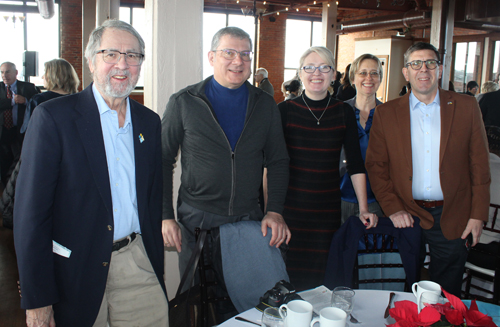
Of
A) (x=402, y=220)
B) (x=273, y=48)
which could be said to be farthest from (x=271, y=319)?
(x=273, y=48)

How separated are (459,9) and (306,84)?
693cm

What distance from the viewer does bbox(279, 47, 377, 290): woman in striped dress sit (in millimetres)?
2262

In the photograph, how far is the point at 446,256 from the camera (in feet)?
7.41

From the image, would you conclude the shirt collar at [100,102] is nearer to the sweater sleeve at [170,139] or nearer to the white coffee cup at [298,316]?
the sweater sleeve at [170,139]

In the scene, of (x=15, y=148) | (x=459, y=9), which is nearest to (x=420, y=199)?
(x=15, y=148)

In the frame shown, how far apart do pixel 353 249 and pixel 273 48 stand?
11.9 meters

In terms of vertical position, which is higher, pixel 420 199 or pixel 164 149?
pixel 164 149

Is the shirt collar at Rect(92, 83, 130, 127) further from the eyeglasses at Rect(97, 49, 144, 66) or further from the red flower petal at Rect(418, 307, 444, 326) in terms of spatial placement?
the red flower petal at Rect(418, 307, 444, 326)

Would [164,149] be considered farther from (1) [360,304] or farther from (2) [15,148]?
(2) [15,148]

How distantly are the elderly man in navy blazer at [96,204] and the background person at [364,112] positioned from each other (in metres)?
1.35

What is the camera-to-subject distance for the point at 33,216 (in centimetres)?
129

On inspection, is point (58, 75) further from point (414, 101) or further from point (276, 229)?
point (414, 101)

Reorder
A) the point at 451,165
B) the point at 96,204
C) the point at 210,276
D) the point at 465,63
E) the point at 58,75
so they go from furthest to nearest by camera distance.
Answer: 1. the point at 465,63
2. the point at 58,75
3. the point at 451,165
4. the point at 210,276
5. the point at 96,204

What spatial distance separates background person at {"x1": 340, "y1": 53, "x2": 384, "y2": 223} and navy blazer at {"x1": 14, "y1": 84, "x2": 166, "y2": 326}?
1463 millimetres
